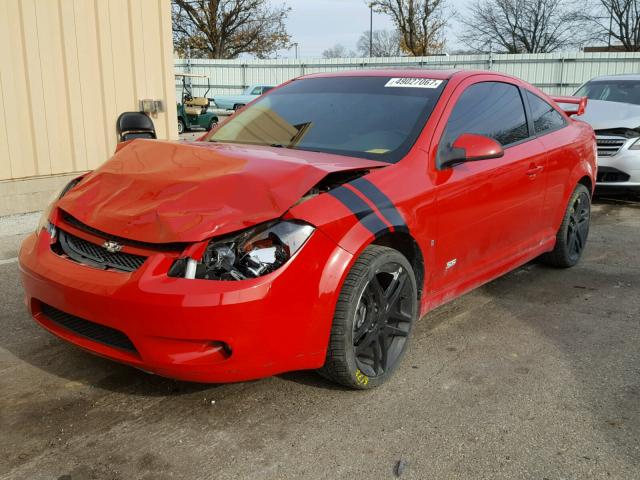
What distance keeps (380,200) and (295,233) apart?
56 centimetres

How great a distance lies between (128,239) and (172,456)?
90cm

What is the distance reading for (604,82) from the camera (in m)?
9.97

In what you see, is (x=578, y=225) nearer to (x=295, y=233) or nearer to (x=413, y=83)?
(x=413, y=83)

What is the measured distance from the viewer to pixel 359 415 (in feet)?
9.41

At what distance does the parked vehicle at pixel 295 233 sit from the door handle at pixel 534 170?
15 mm

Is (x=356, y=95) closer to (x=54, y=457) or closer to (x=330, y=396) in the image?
(x=330, y=396)

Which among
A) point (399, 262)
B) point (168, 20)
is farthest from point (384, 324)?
point (168, 20)

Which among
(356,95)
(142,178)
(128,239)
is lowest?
(128,239)

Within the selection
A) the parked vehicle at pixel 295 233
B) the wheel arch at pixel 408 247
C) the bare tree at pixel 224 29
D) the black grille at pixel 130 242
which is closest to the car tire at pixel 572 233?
the parked vehicle at pixel 295 233

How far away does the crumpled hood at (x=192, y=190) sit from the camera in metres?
2.62

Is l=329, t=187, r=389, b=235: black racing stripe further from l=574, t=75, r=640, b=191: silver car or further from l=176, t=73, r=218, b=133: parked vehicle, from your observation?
l=176, t=73, r=218, b=133: parked vehicle

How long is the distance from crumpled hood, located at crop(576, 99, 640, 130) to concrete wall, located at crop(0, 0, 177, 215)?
19.1 feet

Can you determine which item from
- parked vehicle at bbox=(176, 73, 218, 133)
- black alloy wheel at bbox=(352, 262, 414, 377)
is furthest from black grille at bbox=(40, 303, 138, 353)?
parked vehicle at bbox=(176, 73, 218, 133)

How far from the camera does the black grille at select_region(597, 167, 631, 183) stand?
8.21 m
